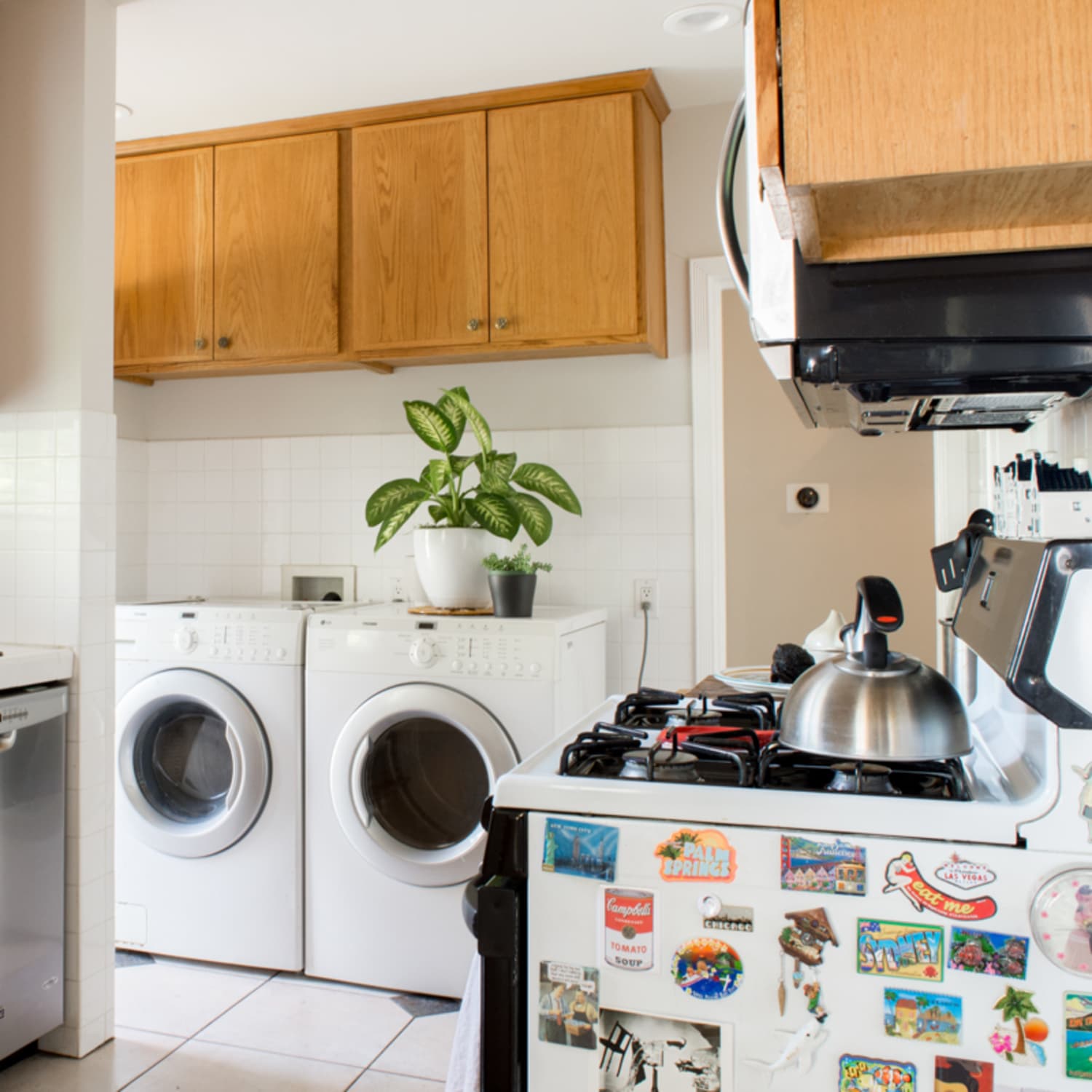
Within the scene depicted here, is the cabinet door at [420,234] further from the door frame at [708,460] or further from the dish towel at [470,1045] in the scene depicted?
the dish towel at [470,1045]

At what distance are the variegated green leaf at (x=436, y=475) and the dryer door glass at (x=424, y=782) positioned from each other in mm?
634

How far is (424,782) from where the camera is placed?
8.31 feet

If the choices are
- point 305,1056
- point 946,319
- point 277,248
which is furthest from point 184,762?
point 946,319

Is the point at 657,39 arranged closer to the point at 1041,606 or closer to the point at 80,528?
the point at 80,528

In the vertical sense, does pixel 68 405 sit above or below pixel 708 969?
above

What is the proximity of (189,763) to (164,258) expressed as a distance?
159cm

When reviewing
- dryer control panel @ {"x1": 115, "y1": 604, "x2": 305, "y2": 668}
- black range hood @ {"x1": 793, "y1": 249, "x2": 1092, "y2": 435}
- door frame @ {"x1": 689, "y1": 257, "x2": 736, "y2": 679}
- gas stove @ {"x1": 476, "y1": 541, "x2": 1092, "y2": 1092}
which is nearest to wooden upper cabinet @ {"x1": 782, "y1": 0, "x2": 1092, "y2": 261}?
black range hood @ {"x1": 793, "y1": 249, "x2": 1092, "y2": 435}

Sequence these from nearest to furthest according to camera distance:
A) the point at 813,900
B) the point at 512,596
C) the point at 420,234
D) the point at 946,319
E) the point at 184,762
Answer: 1. the point at 946,319
2. the point at 813,900
3. the point at 512,596
4. the point at 184,762
5. the point at 420,234

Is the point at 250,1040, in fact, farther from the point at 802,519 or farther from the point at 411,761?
the point at 802,519

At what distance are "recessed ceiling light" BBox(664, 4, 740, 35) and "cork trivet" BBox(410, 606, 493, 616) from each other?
1.57 meters

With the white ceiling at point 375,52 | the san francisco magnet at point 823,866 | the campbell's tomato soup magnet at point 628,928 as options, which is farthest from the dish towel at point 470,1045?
the white ceiling at point 375,52

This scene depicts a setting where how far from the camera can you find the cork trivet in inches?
104

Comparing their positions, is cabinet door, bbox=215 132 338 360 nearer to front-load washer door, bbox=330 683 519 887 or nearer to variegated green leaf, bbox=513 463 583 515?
variegated green leaf, bbox=513 463 583 515

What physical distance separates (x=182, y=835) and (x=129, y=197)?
201 centimetres
